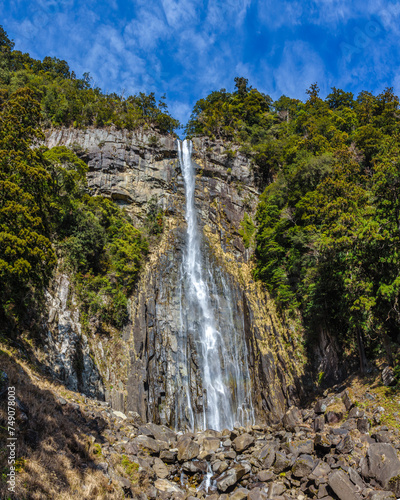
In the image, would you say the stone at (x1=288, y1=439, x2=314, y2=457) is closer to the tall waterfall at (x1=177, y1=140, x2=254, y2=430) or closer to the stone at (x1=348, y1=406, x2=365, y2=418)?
the stone at (x1=348, y1=406, x2=365, y2=418)

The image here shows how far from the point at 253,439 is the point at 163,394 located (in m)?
7.52

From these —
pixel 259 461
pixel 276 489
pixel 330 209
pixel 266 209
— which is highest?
pixel 266 209

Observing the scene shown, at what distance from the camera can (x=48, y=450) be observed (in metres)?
8.16

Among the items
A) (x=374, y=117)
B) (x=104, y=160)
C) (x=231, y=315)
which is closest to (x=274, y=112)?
(x=374, y=117)

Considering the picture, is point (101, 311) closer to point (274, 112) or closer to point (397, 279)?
point (397, 279)

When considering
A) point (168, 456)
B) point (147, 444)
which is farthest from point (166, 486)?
point (147, 444)

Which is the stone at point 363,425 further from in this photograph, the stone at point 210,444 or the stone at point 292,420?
the stone at point 210,444

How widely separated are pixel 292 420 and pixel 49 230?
1886 cm

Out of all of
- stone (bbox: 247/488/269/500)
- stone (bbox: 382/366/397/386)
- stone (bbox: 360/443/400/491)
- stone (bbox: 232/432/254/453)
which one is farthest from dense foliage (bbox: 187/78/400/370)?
stone (bbox: 247/488/269/500)

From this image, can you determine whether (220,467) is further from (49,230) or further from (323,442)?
(49,230)

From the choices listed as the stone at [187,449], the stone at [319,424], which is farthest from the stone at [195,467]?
the stone at [319,424]

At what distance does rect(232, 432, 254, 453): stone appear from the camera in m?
14.4

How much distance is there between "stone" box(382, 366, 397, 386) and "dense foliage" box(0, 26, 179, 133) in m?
34.9

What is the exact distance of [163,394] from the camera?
2045 centimetres
